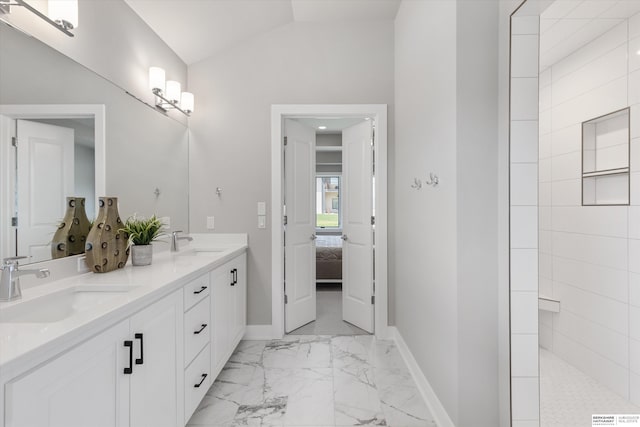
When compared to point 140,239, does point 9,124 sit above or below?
above

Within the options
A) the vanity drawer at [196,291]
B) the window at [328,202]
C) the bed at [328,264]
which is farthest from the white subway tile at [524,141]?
the window at [328,202]

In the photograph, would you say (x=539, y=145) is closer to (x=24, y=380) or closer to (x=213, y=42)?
(x=24, y=380)

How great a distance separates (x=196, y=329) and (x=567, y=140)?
1.97 m

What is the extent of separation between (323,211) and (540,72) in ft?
20.3

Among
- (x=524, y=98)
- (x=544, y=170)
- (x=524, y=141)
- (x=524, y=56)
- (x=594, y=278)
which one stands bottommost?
(x=594, y=278)

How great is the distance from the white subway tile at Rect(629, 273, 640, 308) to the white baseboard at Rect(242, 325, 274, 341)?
8.46ft

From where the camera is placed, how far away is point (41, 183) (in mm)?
1407

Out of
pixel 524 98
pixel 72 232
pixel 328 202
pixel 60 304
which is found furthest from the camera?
pixel 328 202

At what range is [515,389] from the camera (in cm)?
141

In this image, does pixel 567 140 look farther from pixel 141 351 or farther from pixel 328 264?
pixel 328 264

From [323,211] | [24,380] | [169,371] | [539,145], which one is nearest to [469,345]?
[539,145]

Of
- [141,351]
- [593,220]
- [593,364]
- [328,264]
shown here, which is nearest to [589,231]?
[593,220]

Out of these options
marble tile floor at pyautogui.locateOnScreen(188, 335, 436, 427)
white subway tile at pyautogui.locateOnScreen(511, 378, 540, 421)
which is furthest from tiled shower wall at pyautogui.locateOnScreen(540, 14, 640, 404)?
marble tile floor at pyautogui.locateOnScreen(188, 335, 436, 427)

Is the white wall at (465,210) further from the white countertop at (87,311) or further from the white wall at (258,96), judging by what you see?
the white countertop at (87,311)
